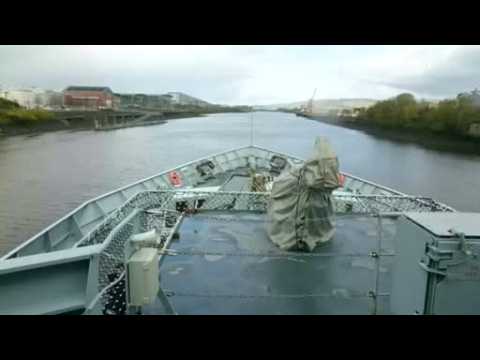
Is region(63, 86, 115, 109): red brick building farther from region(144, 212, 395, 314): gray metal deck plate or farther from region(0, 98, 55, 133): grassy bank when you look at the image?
region(144, 212, 395, 314): gray metal deck plate

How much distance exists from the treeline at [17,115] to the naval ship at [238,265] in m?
42.2

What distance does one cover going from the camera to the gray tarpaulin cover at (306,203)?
4250 millimetres

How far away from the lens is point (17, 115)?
145ft

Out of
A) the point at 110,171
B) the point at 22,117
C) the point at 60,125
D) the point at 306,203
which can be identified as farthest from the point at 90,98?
the point at 306,203

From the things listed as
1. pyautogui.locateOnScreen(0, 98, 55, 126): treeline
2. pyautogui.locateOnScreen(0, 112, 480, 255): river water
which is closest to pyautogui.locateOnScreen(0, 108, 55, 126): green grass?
pyautogui.locateOnScreen(0, 98, 55, 126): treeline

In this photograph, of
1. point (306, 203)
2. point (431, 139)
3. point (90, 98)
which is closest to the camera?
point (306, 203)

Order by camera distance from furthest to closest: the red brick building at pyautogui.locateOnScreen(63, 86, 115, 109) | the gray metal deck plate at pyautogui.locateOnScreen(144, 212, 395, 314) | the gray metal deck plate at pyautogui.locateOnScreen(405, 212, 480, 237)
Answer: the red brick building at pyautogui.locateOnScreen(63, 86, 115, 109) < the gray metal deck plate at pyautogui.locateOnScreen(144, 212, 395, 314) < the gray metal deck plate at pyautogui.locateOnScreen(405, 212, 480, 237)

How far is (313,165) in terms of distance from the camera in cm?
434

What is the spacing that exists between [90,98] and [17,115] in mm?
33211

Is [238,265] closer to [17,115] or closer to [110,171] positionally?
[110,171]

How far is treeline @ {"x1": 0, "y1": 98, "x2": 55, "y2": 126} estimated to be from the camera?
139 feet

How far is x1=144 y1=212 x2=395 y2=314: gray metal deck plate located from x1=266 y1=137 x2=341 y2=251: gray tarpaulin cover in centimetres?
19
